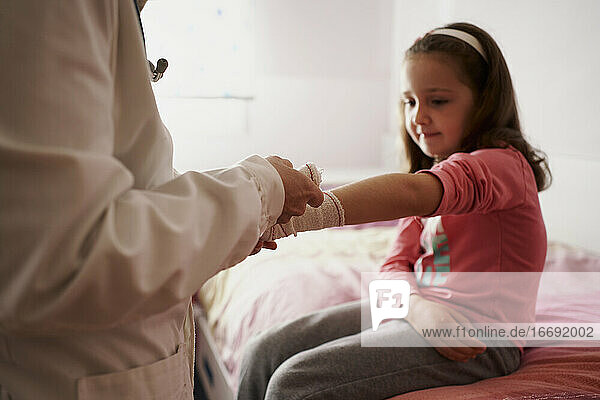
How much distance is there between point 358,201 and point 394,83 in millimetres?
2661

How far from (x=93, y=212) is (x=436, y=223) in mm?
836

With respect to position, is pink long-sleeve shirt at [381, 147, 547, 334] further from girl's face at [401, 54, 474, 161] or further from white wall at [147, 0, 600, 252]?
white wall at [147, 0, 600, 252]

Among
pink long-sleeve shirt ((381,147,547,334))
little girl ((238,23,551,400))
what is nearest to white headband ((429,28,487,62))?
little girl ((238,23,551,400))

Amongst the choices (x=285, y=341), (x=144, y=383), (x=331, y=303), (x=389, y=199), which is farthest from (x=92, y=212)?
(x=331, y=303)

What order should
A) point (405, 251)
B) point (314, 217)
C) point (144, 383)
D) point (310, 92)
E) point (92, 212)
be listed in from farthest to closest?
1. point (310, 92)
2. point (405, 251)
3. point (314, 217)
4. point (144, 383)
5. point (92, 212)

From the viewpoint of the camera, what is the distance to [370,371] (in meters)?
1.01

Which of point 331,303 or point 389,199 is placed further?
point 331,303

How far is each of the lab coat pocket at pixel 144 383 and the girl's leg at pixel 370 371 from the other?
0.33 m

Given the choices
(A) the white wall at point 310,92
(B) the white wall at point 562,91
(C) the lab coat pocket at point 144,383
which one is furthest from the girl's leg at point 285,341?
(A) the white wall at point 310,92

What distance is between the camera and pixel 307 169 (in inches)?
34.7

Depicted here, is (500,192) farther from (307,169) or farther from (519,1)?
(519,1)

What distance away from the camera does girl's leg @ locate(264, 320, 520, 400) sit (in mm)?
992

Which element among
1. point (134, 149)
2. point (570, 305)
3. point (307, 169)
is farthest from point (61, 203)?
point (570, 305)

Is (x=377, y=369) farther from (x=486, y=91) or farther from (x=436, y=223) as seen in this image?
(x=486, y=91)
